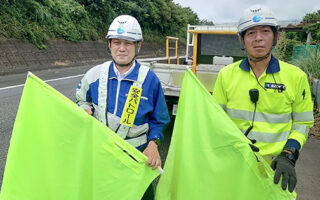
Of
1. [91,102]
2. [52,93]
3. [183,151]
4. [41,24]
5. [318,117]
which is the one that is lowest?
[318,117]

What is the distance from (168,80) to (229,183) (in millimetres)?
3372

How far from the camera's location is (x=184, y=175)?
5.51ft

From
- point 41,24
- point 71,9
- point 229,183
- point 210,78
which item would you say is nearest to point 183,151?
point 229,183

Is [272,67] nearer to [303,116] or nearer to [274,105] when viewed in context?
[274,105]

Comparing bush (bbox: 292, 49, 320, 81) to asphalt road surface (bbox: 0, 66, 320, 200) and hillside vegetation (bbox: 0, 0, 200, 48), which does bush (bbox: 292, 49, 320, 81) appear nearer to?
asphalt road surface (bbox: 0, 66, 320, 200)

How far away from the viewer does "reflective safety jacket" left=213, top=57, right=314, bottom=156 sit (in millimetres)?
1754

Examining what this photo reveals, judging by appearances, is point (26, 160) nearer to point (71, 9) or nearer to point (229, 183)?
point (229, 183)

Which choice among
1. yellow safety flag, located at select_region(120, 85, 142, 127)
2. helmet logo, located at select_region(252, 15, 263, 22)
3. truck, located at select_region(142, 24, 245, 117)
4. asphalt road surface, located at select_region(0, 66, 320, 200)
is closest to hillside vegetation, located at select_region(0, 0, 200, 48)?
asphalt road surface, located at select_region(0, 66, 320, 200)

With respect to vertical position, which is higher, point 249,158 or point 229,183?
point 249,158

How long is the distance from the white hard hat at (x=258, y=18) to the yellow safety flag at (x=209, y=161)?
0.50 m

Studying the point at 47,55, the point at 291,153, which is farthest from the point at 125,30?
the point at 47,55

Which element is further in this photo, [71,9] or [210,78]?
[71,9]

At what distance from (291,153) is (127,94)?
3.76 ft

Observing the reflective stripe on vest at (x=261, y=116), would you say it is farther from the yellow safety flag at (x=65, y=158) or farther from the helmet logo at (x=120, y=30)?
the helmet logo at (x=120, y=30)
